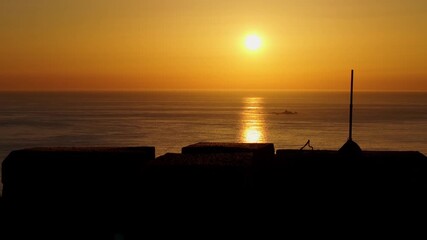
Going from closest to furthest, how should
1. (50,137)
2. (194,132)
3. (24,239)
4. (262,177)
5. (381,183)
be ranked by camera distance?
(24,239)
(381,183)
(262,177)
(50,137)
(194,132)

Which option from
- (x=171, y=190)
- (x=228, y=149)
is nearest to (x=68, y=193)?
(x=171, y=190)

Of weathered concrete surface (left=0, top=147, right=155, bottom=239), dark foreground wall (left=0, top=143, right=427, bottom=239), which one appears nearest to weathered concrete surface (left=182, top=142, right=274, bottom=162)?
dark foreground wall (left=0, top=143, right=427, bottom=239)

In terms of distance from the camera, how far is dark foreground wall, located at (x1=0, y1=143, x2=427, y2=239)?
380 inches

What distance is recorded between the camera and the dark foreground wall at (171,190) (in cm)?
966

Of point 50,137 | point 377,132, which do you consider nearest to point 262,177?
point 50,137

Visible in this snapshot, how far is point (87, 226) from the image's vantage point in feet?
36.2

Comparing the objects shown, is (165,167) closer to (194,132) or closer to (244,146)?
(244,146)

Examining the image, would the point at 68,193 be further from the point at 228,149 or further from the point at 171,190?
the point at 228,149

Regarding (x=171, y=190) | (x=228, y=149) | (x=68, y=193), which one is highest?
(x=228, y=149)

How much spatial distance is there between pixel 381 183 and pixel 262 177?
255 cm

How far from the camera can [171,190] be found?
→ 970 cm

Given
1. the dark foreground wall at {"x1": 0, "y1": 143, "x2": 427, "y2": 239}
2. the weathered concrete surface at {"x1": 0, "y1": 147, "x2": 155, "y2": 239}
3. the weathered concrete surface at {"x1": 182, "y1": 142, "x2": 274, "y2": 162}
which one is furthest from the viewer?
the weathered concrete surface at {"x1": 182, "y1": 142, "x2": 274, "y2": 162}

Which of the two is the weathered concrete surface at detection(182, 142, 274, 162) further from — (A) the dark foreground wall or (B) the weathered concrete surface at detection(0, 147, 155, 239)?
(B) the weathered concrete surface at detection(0, 147, 155, 239)

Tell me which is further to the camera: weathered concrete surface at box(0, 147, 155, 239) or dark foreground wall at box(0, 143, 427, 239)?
weathered concrete surface at box(0, 147, 155, 239)
